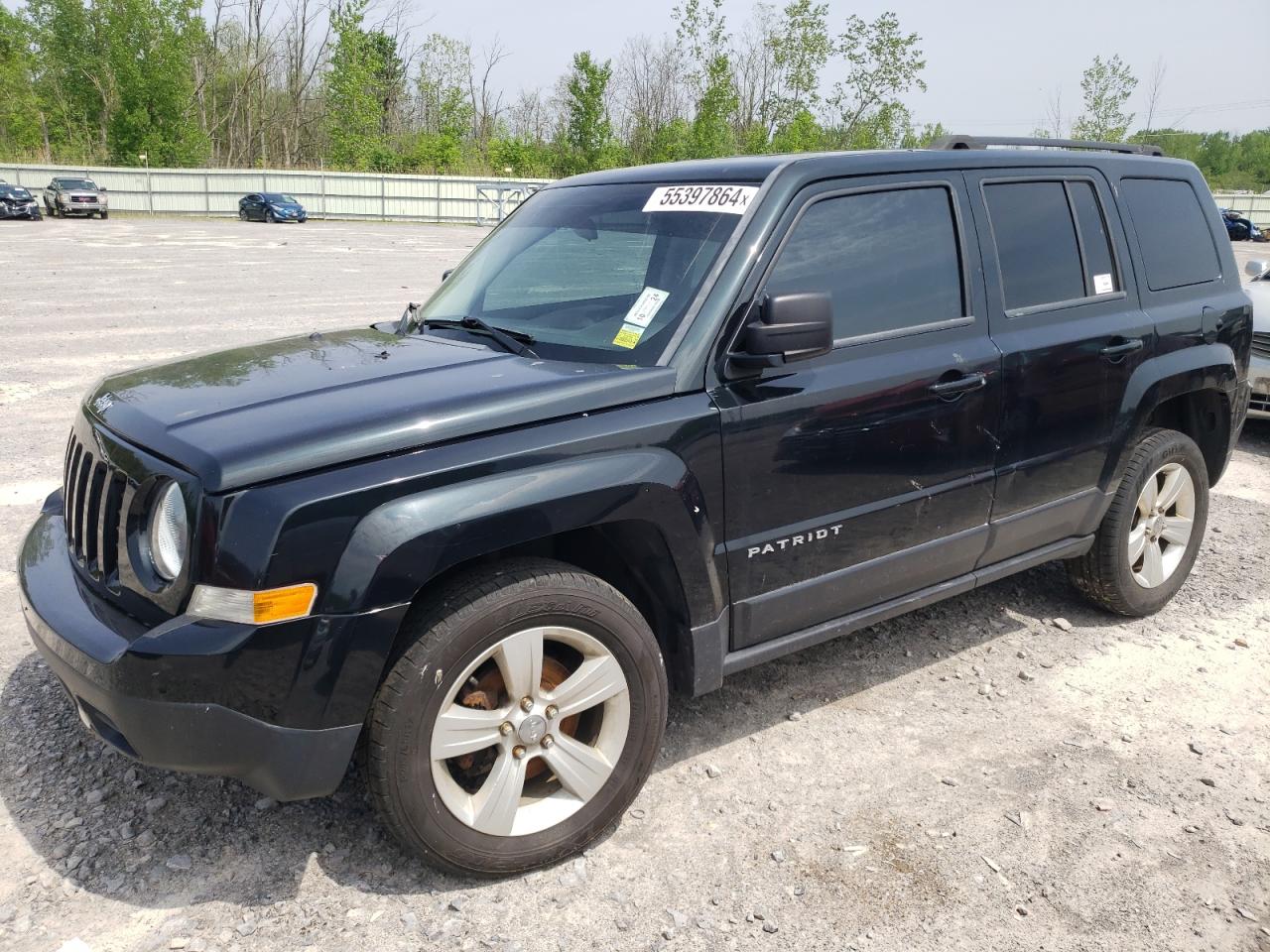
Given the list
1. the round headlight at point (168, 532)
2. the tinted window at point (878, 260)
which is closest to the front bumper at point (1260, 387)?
the tinted window at point (878, 260)

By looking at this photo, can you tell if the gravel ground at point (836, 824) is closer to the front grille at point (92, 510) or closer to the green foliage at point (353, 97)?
the front grille at point (92, 510)

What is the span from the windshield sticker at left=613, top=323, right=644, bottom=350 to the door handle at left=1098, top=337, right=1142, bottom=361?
6.69ft

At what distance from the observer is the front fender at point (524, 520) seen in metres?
2.38

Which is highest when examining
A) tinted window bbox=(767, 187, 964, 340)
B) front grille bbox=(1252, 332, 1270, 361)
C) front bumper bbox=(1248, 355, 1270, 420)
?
tinted window bbox=(767, 187, 964, 340)

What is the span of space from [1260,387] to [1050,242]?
524cm

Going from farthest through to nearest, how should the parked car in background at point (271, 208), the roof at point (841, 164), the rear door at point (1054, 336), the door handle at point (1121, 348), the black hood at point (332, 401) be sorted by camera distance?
the parked car in background at point (271, 208) < the door handle at point (1121, 348) < the rear door at point (1054, 336) < the roof at point (841, 164) < the black hood at point (332, 401)

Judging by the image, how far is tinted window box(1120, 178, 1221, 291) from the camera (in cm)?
433

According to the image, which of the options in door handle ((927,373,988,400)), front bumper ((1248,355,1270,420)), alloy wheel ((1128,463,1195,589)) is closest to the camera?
door handle ((927,373,988,400))

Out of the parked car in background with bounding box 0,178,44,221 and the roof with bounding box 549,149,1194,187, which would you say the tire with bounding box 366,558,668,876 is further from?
the parked car in background with bounding box 0,178,44,221

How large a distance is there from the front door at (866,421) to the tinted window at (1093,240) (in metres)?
0.74

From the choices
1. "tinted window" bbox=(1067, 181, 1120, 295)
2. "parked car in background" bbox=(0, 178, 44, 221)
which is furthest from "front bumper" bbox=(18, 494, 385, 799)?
"parked car in background" bbox=(0, 178, 44, 221)

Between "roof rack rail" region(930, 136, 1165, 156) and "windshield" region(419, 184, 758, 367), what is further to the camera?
"roof rack rail" region(930, 136, 1165, 156)

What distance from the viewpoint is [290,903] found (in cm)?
265

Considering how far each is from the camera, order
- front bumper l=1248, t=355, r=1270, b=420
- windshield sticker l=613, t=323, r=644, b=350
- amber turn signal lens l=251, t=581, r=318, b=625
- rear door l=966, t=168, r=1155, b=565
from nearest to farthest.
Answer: amber turn signal lens l=251, t=581, r=318, b=625 < windshield sticker l=613, t=323, r=644, b=350 < rear door l=966, t=168, r=1155, b=565 < front bumper l=1248, t=355, r=1270, b=420
